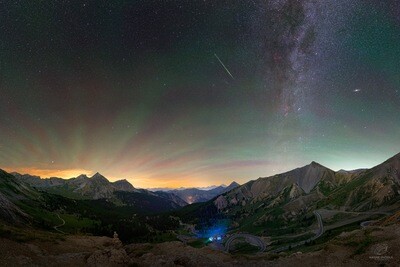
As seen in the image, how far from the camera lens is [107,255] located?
43.3 metres

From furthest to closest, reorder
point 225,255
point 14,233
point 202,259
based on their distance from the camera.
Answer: point 225,255
point 202,259
point 14,233

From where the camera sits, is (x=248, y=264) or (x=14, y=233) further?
(x=248, y=264)

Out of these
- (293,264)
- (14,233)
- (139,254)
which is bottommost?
(293,264)

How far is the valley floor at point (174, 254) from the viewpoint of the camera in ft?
128

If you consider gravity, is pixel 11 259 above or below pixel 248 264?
above

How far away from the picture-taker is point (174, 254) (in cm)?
4947

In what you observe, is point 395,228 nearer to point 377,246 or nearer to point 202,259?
point 377,246

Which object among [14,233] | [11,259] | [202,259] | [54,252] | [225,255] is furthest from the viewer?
[225,255]

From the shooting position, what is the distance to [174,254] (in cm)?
4947

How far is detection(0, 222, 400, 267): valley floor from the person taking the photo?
39.0m

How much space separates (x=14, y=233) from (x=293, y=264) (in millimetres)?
48812

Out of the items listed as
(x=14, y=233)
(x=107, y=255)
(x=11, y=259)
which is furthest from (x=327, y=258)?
(x=14, y=233)

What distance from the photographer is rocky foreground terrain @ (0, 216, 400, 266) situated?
39.0m

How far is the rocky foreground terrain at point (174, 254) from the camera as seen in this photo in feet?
128
